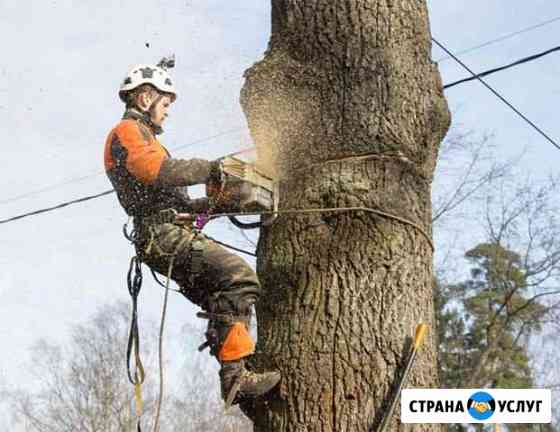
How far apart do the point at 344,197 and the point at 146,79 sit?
4.26ft

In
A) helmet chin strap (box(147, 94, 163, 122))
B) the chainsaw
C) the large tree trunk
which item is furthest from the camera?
helmet chin strap (box(147, 94, 163, 122))

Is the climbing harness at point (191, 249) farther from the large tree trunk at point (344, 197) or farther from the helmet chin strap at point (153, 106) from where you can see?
the helmet chin strap at point (153, 106)

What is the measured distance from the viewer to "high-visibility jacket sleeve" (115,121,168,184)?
411cm

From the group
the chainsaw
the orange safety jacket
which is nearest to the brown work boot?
the chainsaw

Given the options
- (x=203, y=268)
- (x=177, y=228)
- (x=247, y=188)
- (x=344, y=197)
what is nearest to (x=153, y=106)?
(x=177, y=228)

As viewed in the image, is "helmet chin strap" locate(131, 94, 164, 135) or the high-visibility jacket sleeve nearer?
the high-visibility jacket sleeve

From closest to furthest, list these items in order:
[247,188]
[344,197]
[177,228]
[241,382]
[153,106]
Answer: [241,382]
[344,197]
[247,188]
[177,228]
[153,106]

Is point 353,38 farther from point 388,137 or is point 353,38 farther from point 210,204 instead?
point 210,204

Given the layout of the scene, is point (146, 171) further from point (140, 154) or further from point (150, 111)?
point (150, 111)

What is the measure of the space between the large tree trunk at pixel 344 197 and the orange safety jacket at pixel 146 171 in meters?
0.42

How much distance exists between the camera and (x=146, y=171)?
411cm

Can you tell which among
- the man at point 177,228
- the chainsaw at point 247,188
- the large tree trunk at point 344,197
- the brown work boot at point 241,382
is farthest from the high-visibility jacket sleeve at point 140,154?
the brown work boot at point 241,382

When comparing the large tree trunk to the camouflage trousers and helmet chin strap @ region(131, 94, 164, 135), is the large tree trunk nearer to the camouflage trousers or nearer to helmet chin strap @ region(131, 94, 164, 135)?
the camouflage trousers

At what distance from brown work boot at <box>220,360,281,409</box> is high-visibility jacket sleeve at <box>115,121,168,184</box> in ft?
3.03
